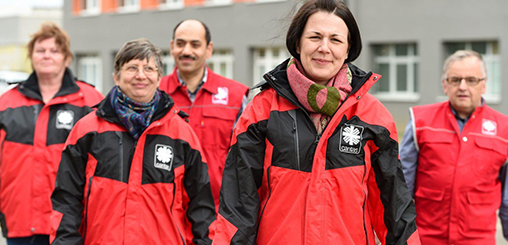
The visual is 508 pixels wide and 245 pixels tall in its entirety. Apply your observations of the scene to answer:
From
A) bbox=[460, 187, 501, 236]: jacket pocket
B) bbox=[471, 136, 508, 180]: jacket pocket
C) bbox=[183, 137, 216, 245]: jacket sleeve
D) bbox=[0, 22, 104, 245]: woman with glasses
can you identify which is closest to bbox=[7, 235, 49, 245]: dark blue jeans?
bbox=[0, 22, 104, 245]: woman with glasses

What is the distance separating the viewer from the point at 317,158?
313 cm

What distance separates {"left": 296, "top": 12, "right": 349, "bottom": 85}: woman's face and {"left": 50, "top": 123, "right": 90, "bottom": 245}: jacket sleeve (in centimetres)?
148

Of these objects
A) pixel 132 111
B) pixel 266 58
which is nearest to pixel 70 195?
pixel 132 111

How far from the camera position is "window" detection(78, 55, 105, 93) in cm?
3460

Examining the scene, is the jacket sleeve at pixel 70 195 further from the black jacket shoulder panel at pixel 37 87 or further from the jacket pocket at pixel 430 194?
the jacket pocket at pixel 430 194

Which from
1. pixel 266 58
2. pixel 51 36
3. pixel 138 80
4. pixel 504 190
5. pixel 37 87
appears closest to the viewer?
pixel 138 80

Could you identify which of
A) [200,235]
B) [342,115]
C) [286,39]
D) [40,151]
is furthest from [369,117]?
[40,151]

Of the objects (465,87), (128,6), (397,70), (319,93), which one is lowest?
(319,93)

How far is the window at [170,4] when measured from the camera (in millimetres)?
30469

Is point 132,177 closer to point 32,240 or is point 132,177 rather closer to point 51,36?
point 32,240

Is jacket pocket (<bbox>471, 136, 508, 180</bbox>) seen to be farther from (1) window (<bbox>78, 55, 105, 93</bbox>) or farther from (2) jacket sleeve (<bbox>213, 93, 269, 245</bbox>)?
(1) window (<bbox>78, 55, 105, 93</bbox>)

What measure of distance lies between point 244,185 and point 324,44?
2.43ft

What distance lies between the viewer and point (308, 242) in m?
3.11

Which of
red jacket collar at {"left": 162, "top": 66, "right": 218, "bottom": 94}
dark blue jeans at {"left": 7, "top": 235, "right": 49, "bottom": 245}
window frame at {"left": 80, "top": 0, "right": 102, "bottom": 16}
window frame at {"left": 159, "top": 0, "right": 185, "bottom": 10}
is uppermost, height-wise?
window frame at {"left": 80, "top": 0, "right": 102, "bottom": 16}
